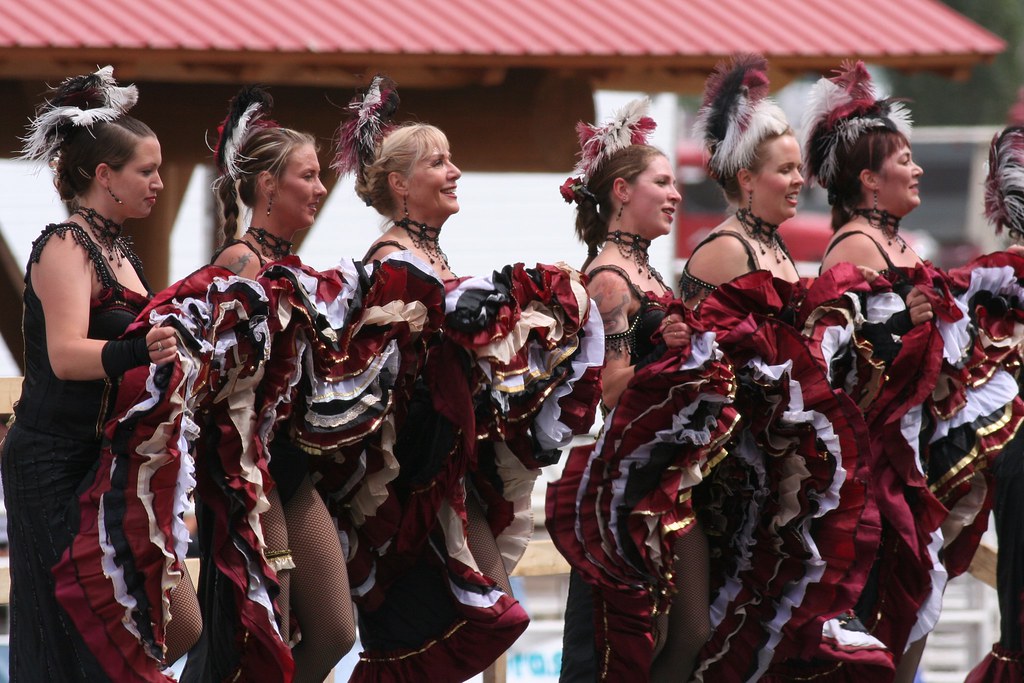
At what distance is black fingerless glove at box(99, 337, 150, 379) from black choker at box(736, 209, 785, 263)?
6.05 ft

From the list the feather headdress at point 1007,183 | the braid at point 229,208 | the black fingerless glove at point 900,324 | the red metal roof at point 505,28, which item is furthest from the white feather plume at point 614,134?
the red metal roof at point 505,28

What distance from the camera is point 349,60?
7020 millimetres

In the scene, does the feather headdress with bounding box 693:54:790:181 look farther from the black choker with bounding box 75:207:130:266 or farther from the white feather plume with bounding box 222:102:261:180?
the black choker with bounding box 75:207:130:266

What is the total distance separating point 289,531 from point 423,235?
92 centimetres

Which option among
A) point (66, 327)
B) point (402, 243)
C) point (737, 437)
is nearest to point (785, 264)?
point (737, 437)

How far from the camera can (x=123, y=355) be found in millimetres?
3264

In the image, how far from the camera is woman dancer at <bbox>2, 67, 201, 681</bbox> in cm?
329

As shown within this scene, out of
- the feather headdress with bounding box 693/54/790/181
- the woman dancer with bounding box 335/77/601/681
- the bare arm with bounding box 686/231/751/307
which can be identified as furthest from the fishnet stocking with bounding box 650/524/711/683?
the feather headdress with bounding box 693/54/790/181

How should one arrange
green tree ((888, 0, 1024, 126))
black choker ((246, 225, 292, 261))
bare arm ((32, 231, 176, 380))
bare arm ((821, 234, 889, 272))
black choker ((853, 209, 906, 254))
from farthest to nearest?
green tree ((888, 0, 1024, 126))
black choker ((853, 209, 906, 254))
bare arm ((821, 234, 889, 272))
black choker ((246, 225, 292, 261))
bare arm ((32, 231, 176, 380))

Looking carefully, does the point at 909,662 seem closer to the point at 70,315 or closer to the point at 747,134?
the point at 747,134

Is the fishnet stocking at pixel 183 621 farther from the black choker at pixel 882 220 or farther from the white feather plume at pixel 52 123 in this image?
the black choker at pixel 882 220

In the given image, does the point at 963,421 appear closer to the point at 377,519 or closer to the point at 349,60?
the point at 377,519

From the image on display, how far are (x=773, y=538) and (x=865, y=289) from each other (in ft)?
2.46

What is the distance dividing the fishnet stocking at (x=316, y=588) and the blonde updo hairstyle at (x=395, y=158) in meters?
0.85
